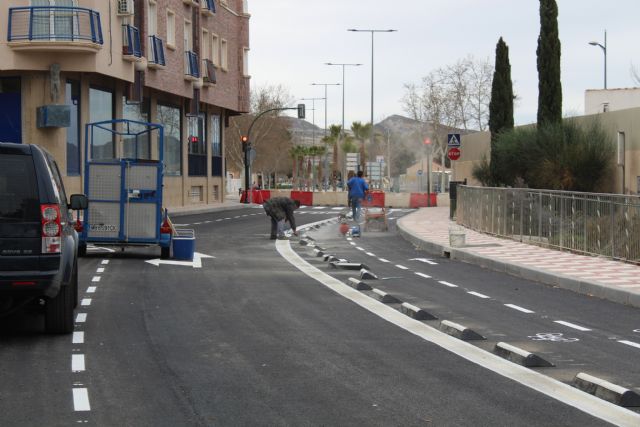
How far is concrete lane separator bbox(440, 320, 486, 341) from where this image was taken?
1016 centimetres

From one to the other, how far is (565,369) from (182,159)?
4605 cm

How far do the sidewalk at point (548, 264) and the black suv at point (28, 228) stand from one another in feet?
25.2

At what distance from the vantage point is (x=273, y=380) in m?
7.97

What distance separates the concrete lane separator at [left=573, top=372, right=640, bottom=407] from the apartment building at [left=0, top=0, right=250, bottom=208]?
2991 cm

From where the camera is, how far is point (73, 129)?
39.0m

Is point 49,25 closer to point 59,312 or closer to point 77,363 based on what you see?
point 59,312

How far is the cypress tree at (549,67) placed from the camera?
33.2 metres

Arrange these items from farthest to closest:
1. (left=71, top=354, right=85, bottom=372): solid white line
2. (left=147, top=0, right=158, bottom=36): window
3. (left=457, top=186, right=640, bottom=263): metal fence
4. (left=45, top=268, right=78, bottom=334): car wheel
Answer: (left=147, top=0, right=158, bottom=36): window, (left=457, top=186, right=640, bottom=263): metal fence, (left=45, top=268, right=78, bottom=334): car wheel, (left=71, top=354, right=85, bottom=372): solid white line

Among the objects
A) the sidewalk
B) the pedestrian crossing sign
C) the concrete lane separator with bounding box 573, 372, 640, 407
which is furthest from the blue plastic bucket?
the pedestrian crossing sign

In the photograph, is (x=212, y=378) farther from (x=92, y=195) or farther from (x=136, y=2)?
(x=136, y=2)

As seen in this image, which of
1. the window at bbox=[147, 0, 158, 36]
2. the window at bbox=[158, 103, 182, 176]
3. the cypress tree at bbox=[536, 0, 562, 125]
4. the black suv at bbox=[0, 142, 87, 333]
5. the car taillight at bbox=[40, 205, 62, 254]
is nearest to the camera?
the black suv at bbox=[0, 142, 87, 333]

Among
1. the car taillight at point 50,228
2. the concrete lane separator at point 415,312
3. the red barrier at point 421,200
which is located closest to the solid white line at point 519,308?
the concrete lane separator at point 415,312

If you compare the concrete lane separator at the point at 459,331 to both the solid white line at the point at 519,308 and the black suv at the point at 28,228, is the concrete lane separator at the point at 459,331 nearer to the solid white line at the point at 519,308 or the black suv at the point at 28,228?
the solid white line at the point at 519,308

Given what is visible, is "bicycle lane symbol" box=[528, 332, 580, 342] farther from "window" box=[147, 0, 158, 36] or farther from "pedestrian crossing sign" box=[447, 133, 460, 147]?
"window" box=[147, 0, 158, 36]
